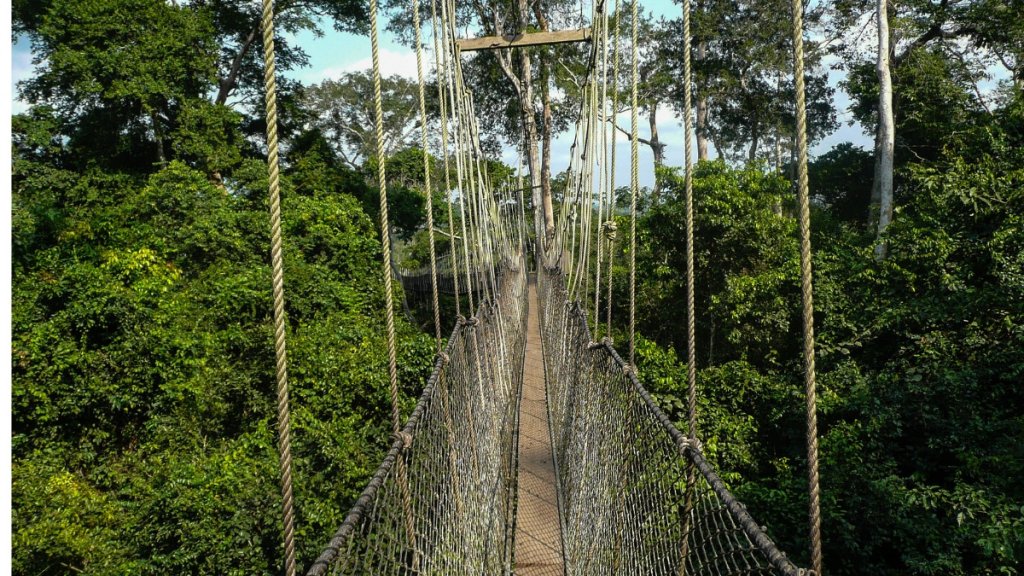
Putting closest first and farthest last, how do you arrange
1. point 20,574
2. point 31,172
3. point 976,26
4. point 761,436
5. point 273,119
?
1. point 273,119
2. point 20,574
3. point 761,436
4. point 976,26
5. point 31,172

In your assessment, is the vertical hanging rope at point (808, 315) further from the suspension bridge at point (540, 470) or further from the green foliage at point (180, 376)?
the green foliage at point (180, 376)

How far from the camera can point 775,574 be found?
926 mm

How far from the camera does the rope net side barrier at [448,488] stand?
122cm

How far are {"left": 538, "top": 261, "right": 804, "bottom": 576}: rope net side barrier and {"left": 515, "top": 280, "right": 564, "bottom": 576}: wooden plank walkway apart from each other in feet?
0.22

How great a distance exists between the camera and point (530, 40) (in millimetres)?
6215

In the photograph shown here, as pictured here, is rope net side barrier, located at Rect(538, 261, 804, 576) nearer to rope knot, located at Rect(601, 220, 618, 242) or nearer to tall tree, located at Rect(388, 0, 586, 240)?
rope knot, located at Rect(601, 220, 618, 242)

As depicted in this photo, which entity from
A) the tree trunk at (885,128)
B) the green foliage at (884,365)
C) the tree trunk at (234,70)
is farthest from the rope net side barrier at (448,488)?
the tree trunk at (234,70)

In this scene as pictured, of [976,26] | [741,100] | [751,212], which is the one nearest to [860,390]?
[751,212]

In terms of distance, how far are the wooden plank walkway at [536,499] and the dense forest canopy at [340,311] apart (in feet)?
3.57

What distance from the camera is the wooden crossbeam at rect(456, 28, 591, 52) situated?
6.06 m

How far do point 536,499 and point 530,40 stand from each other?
4738 mm

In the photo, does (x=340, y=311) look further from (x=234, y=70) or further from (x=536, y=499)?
(x=234, y=70)

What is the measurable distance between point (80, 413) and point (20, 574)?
5.32 feet

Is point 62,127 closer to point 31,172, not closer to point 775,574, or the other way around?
point 31,172
